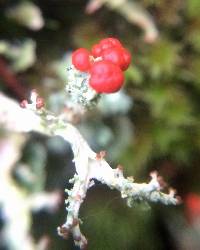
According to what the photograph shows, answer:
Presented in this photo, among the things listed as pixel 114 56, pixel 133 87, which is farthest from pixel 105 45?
pixel 133 87

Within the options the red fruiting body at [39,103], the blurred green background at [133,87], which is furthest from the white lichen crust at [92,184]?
the blurred green background at [133,87]

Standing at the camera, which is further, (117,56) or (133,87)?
(133,87)

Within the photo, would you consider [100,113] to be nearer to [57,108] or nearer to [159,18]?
[57,108]

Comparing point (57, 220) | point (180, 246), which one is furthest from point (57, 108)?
point (180, 246)

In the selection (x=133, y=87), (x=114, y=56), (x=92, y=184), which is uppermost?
(x=133, y=87)

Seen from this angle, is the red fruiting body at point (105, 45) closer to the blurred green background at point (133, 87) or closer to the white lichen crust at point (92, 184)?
the white lichen crust at point (92, 184)

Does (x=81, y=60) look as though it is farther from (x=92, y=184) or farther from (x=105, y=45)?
(x=92, y=184)
